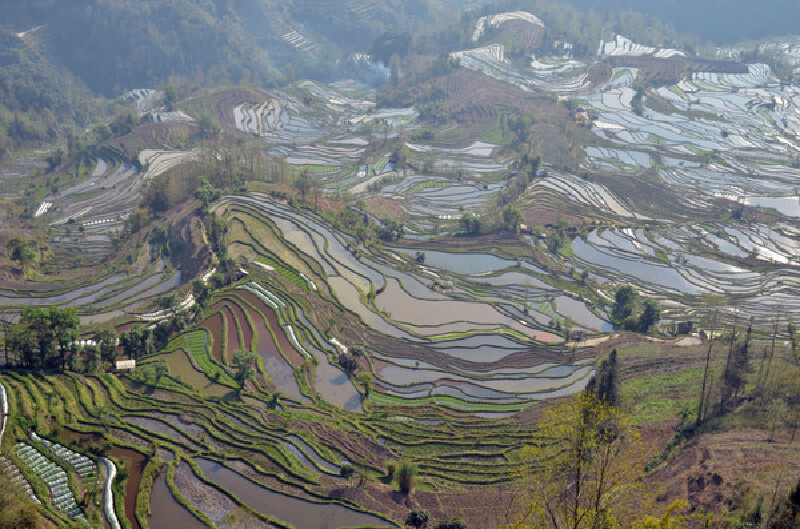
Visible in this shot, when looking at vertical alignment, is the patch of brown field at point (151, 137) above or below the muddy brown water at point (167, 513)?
below

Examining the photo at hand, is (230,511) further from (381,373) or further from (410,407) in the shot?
(381,373)

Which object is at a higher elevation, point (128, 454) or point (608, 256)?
point (128, 454)

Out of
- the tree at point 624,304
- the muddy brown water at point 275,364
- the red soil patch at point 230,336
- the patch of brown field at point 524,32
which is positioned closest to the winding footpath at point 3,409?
the red soil patch at point 230,336

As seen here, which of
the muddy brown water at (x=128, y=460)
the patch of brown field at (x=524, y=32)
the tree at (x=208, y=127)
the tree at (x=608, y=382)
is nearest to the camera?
the muddy brown water at (x=128, y=460)

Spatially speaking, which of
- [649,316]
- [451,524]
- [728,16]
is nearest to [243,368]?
[451,524]

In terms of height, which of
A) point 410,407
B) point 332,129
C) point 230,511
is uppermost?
point 230,511

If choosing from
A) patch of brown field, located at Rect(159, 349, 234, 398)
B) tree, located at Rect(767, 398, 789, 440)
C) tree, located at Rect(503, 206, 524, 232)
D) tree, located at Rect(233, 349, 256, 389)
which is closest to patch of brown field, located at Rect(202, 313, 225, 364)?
patch of brown field, located at Rect(159, 349, 234, 398)

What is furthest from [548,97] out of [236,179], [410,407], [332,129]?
[410,407]

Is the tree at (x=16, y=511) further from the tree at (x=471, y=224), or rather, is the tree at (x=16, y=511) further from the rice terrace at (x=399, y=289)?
the tree at (x=471, y=224)
